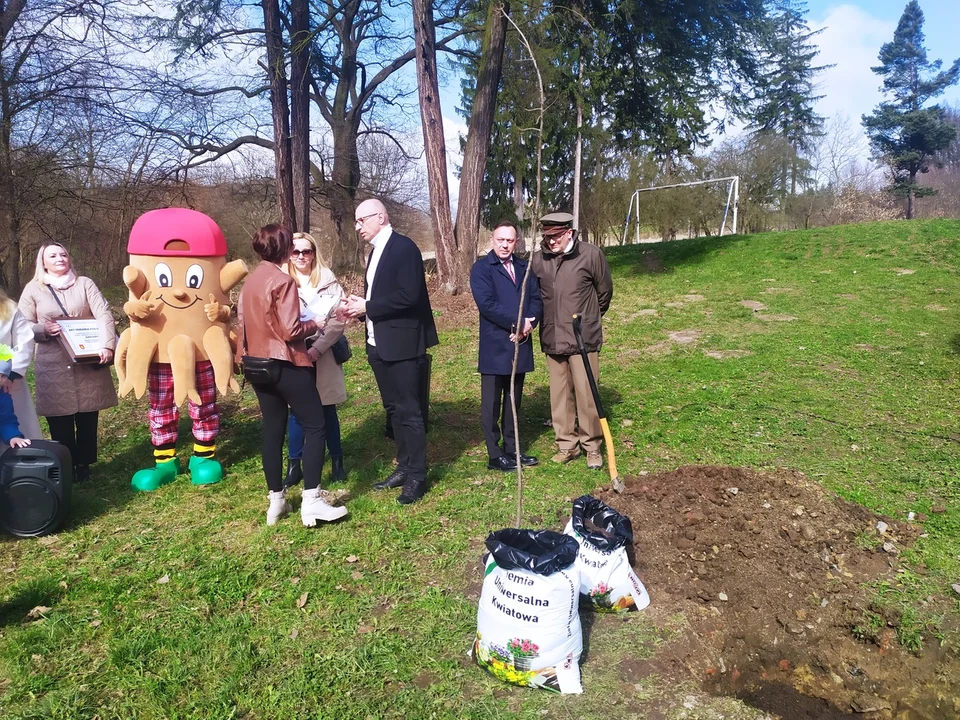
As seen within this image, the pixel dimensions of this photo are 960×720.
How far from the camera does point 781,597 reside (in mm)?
3264

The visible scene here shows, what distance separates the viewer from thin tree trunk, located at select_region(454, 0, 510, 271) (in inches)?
444

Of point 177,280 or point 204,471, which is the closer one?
point 177,280

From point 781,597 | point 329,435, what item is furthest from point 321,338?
point 781,597

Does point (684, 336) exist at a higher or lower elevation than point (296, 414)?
lower

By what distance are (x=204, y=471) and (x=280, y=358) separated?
1784mm

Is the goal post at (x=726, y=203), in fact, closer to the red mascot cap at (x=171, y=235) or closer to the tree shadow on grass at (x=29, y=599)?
the red mascot cap at (x=171, y=235)

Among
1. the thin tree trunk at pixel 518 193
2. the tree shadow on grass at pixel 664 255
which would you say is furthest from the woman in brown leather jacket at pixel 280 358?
the thin tree trunk at pixel 518 193

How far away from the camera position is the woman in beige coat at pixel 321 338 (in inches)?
173

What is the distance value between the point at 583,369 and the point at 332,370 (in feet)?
6.43

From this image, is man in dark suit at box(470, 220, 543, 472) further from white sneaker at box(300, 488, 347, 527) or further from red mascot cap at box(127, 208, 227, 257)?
red mascot cap at box(127, 208, 227, 257)

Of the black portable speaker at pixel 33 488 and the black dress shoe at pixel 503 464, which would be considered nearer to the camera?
the black portable speaker at pixel 33 488

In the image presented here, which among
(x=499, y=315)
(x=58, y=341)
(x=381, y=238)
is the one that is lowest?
(x=58, y=341)

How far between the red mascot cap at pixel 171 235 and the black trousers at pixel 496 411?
7.80 feet

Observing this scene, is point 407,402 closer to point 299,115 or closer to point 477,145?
point 477,145
